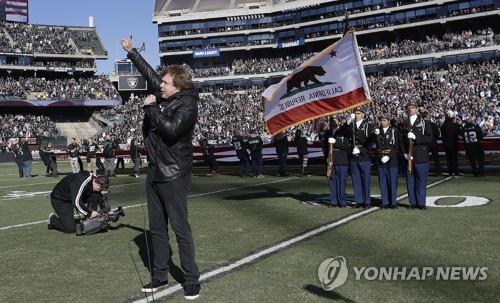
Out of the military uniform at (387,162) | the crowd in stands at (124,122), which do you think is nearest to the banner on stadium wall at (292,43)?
the crowd in stands at (124,122)

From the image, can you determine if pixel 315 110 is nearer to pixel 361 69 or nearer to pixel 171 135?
pixel 361 69

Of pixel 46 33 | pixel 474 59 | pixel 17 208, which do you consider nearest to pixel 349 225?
pixel 17 208

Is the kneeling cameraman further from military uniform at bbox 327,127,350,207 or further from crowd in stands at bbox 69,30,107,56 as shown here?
crowd in stands at bbox 69,30,107,56

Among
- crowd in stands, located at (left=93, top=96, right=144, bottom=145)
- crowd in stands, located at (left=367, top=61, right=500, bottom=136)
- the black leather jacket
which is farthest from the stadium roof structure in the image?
the black leather jacket

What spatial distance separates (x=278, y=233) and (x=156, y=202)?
3.50m

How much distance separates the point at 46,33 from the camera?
84500mm

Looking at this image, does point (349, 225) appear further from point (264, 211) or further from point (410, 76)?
point (410, 76)

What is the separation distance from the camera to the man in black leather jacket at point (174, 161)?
5.46 m

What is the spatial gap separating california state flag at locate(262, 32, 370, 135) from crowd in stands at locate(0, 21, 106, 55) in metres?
72.5

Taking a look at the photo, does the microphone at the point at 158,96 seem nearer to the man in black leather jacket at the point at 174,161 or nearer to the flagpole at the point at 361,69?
the man in black leather jacket at the point at 174,161

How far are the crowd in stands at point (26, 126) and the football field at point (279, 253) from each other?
5145cm

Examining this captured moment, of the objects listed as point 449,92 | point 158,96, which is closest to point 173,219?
point 158,96

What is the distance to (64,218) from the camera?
956 centimetres

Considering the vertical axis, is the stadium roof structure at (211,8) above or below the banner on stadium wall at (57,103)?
above
